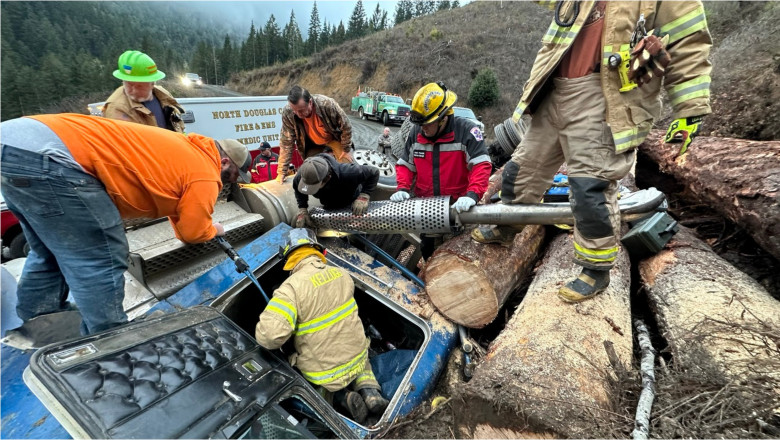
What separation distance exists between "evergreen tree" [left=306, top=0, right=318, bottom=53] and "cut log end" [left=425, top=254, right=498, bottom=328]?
57.7 m

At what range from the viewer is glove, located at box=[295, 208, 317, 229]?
2.78 metres

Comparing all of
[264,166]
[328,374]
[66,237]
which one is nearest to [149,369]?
[66,237]

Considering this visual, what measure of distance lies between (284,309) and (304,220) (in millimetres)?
982

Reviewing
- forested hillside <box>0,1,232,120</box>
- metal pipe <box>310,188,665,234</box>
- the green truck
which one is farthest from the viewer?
forested hillside <box>0,1,232,120</box>

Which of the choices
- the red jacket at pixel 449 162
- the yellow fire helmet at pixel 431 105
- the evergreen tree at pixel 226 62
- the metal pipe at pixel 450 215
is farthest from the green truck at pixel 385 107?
the evergreen tree at pixel 226 62

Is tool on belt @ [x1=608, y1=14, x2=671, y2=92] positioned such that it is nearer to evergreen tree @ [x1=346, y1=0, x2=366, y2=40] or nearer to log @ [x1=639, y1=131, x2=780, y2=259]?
log @ [x1=639, y1=131, x2=780, y2=259]

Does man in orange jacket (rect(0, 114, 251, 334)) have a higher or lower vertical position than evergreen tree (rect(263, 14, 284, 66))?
lower

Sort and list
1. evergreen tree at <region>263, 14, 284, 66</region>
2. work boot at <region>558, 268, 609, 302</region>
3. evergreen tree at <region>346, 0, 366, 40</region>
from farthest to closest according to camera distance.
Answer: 1. evergreen tree at <region>263, 14, 284, 66</region>
2. evergreen tree at <region>346, 0, 366, 40</region>
3. work boot at <region>558, 268, 609, 302</region>

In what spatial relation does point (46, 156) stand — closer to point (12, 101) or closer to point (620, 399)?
point (620, 399)

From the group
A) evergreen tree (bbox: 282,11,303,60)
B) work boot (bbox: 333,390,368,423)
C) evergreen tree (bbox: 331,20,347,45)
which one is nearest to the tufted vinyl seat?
work boot (bbox: 333,390,368,423)

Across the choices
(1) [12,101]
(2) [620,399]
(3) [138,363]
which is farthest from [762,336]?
(1) [12,101]

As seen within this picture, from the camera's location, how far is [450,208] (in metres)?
2.46

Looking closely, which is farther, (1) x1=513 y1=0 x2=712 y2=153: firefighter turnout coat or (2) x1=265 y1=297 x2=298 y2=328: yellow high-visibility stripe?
(2) x1=265 y1=297 x2=298 y2=328: yellow high-visibility stripe

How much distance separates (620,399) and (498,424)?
0.56 meters
